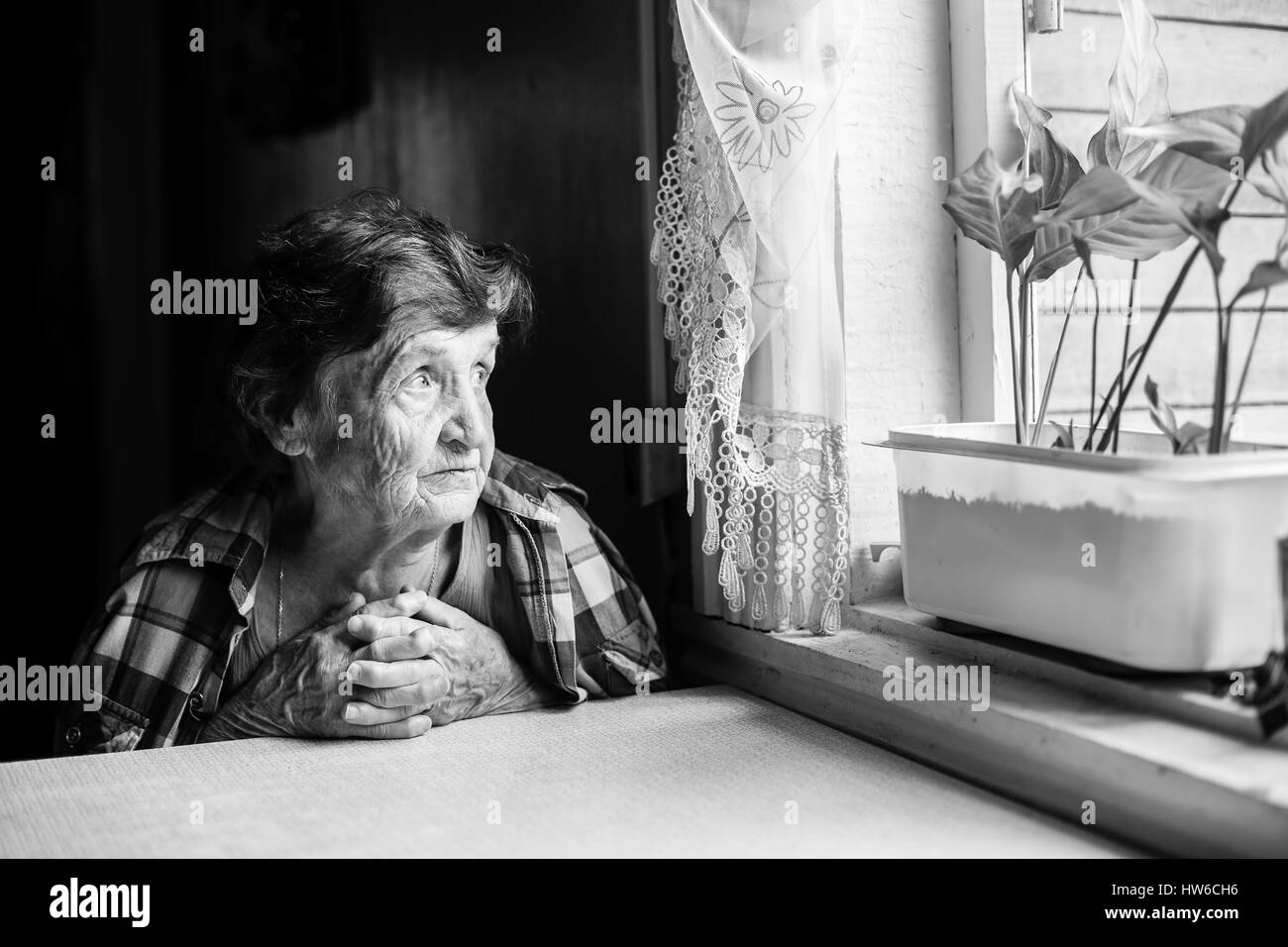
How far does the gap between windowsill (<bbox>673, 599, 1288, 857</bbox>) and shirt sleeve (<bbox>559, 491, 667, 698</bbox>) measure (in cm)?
14

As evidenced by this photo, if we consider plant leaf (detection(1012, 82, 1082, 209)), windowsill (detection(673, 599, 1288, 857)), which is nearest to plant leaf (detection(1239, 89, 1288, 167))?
plant leaf (detection(1012, 82, 1082, 209))

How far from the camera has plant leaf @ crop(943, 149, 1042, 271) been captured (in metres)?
1.19

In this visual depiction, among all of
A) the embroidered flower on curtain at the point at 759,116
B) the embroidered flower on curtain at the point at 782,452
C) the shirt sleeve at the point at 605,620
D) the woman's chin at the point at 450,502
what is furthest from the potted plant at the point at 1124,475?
the woman's chin at the point at 450,502

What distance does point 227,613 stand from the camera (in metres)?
1.46

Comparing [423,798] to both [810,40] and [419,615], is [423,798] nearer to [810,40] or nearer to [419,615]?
[419,615]

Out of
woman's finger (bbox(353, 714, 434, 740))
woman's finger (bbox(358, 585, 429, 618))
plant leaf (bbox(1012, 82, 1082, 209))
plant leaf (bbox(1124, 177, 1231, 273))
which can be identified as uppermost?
plant leaf (bbox(1012, 82, 1082, 209))

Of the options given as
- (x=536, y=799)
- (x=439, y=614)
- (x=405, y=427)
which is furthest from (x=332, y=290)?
(x=536, y=799)

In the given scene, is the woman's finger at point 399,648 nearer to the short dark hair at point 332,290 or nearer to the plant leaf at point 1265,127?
the short dark hair at point 332,290

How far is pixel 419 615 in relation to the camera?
1.46 metres

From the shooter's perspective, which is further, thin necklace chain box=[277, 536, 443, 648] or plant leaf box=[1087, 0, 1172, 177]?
thin necklace chain box=[277, 536, 443, 648]

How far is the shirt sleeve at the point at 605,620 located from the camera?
5.16ft

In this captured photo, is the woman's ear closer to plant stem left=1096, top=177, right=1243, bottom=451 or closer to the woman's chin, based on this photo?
the woman's chin
